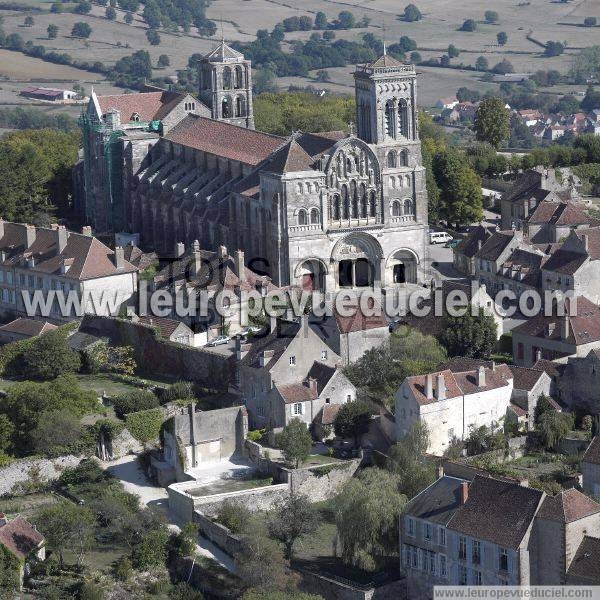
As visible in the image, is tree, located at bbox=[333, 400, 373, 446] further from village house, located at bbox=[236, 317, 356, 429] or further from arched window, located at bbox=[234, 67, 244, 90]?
arched window, located at bbox=[234, 67, 244, 90]

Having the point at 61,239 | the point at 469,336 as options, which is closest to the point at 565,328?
the point at 469,336

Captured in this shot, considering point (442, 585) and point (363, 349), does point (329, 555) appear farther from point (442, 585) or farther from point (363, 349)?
point (363, 349)

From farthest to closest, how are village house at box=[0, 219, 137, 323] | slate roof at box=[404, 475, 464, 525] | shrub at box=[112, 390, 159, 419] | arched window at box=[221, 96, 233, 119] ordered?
arched window at box=[221, 96, 233, 119]
village house at box=[0, 219, 137, 323]
shrub at box=[112, 390, 159, 419]
slate roof at box=[404, 475, 464, 525]

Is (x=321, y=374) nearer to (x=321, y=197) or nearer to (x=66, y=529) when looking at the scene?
(x=66, y=529)

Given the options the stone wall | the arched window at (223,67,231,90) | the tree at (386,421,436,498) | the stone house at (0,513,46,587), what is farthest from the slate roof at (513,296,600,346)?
the arched window at (223,67,231,90)

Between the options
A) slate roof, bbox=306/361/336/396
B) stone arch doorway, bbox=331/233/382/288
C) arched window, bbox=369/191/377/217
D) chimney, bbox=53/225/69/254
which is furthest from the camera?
arched window, bbox=369/191/377/217

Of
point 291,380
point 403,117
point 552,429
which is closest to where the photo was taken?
point 552,429
